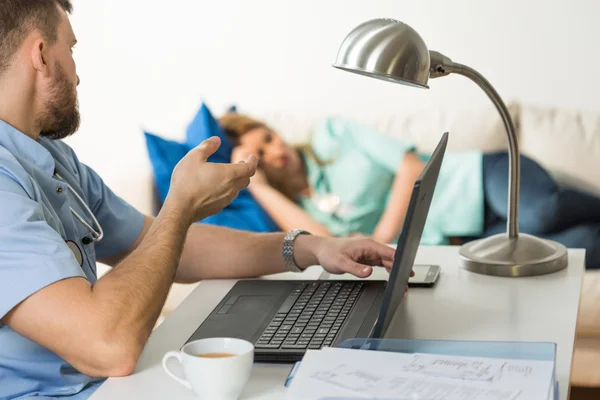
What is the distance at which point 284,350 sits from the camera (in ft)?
3.52

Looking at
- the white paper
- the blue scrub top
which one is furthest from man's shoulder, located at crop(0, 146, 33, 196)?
the white paper

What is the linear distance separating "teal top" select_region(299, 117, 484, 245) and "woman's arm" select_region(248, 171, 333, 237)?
Answer: 0.08 meters

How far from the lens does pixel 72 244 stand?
4.49 feet

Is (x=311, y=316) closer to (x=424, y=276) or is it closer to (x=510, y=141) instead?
(x=424, y=276)

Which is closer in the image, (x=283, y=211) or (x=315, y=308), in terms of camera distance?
(x=315, y=308)

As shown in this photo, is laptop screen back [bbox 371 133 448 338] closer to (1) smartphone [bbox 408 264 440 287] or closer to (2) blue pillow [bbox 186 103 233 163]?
(1) smartphone [bbox 408 264 440 287]

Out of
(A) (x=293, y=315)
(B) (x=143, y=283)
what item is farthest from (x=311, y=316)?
(B) (x=143, y=283)

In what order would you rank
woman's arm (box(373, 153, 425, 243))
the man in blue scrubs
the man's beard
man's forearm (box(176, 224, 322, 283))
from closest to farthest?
the man in blue scrubs, the man's beard, man's forearm (box(176, 224, 322, 283)), woman's arm (box(373, 153, 425, 243))

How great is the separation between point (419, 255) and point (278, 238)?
0.93 ft

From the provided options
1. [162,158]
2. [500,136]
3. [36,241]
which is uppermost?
[36,241]

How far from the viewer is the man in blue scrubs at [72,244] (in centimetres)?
106

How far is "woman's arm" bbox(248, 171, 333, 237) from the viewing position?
2787 mm

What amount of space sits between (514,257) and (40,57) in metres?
0.84

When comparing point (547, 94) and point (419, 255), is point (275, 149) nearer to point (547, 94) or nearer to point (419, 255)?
point (547, 94)
